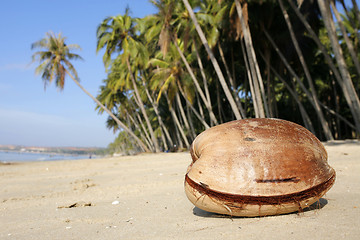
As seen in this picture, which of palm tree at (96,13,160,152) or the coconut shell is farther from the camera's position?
palm tree at (96,13,160,152)

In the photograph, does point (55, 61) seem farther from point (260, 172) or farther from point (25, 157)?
point (25, 157)


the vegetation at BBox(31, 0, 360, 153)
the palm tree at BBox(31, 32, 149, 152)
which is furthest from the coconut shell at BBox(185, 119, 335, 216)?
the palm tree at BBox(31, 32, 149, 152)

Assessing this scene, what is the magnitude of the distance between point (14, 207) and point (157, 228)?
9.66 ft

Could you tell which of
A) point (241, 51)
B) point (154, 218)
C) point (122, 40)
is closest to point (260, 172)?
point (154, 218)

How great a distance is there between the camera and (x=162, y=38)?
60.3ft

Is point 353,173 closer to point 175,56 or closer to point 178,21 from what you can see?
point 178,21

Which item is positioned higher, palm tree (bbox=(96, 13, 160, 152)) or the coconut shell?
palm tree (bbox=(96, 13, 160, 152))

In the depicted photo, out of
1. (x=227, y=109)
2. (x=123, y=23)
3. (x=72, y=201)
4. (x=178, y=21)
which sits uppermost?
Result: (x=123, y=23)

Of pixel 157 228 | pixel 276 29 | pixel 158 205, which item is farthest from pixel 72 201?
pixel 276 29

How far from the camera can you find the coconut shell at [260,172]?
248 centimetres

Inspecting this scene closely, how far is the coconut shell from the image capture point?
8.14 ft

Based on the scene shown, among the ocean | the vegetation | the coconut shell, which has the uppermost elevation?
the vegetation

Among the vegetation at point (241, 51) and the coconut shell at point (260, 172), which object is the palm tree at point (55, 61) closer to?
the vegetation at point (241, 51)

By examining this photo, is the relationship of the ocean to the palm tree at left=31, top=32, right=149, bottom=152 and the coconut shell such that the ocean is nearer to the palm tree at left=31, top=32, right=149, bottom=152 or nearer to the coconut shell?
the palm tree at left=31, top=32, right=149, bottom=152
